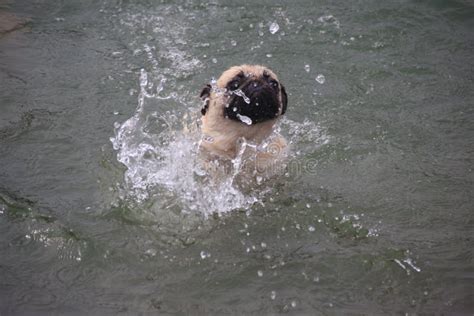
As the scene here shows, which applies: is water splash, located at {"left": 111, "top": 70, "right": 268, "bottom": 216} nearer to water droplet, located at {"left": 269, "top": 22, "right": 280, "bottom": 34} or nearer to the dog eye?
the dog eye

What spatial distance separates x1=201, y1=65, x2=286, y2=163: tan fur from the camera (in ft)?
13.4

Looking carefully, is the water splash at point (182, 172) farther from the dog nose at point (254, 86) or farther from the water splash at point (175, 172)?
the dog nose at point (254, 86)

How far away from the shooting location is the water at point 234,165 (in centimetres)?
356

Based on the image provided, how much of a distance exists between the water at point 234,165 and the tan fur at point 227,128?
18cm

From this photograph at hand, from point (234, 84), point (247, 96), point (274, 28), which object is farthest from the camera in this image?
point (274, 28)

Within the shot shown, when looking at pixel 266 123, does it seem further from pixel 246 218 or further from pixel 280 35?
pixel 280 35

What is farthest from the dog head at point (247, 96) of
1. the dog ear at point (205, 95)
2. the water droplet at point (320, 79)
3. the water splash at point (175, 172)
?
the water droplet at point (320, 79)

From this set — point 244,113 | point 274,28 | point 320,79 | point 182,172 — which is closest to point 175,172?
point 182,172

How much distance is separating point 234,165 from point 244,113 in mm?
525

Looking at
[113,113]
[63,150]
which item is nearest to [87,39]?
[113,113]

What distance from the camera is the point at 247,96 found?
3.83 m

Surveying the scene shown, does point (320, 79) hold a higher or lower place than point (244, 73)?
lower

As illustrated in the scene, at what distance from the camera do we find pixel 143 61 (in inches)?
239

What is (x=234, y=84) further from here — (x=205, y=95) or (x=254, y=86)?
(x=205, y=95)
